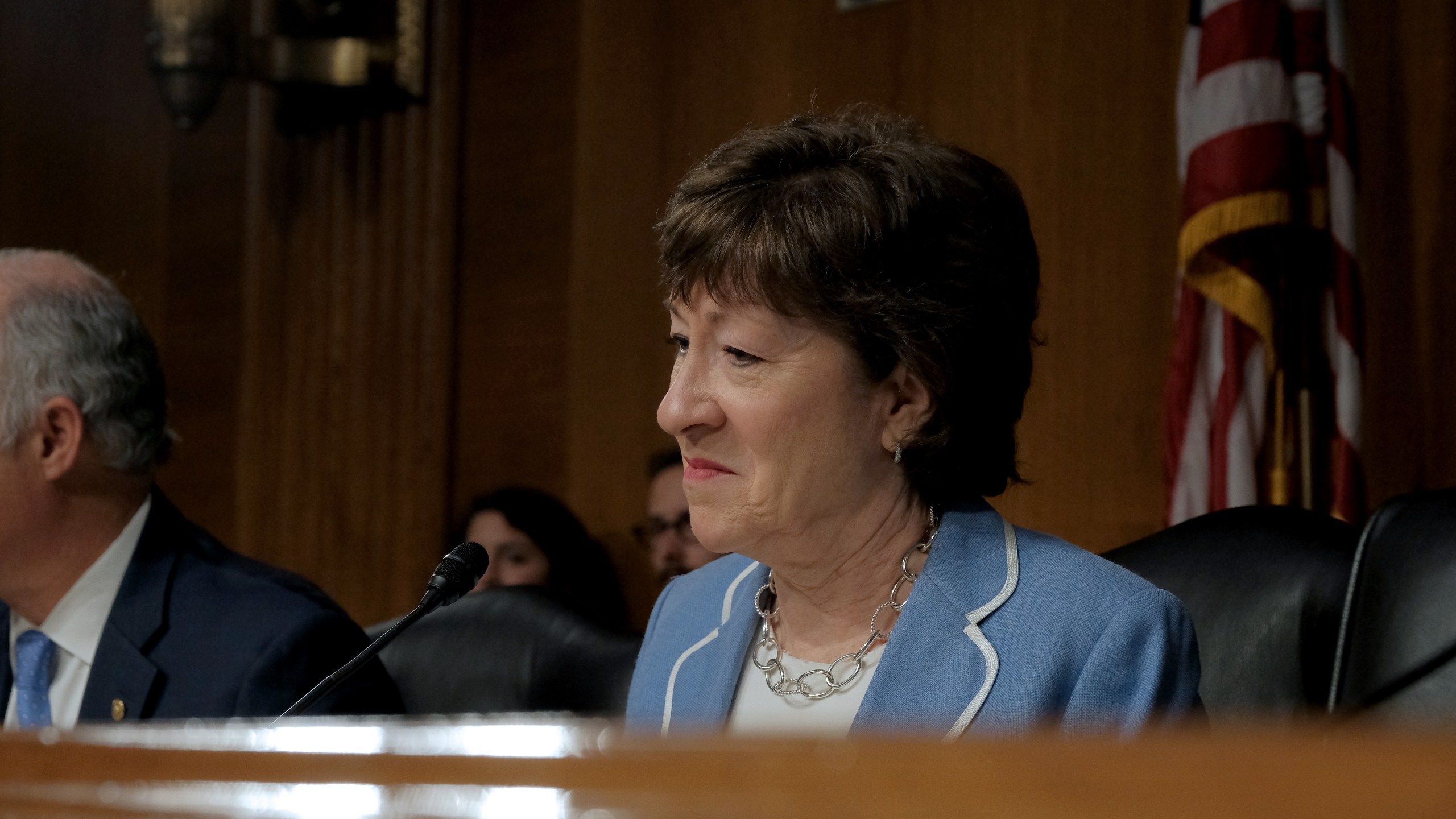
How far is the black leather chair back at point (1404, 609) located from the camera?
1.71 m

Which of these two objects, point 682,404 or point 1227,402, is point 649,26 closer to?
point 1227,402

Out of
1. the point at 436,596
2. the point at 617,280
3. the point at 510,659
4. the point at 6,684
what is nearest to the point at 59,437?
the point at 6,684

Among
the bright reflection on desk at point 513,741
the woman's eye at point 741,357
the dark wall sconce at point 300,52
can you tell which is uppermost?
the dark wall sconce at point 300,52

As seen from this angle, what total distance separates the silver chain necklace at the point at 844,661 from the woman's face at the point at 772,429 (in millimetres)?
89

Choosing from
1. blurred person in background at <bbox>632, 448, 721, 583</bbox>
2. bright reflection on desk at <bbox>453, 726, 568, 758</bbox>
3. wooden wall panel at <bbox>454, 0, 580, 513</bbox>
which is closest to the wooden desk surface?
bright reflection on desk at <bbox>453, 726, 568, 758</bbox>

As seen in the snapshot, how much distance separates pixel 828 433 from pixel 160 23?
125 inches

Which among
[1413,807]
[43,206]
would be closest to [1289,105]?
[1413,807]

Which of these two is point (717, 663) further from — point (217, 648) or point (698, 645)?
point (217, 648)

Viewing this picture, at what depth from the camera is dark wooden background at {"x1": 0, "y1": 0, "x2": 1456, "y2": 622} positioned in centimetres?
301

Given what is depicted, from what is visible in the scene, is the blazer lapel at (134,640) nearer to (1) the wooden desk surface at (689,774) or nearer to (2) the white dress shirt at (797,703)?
(2) the white dress shirt at (797,703)

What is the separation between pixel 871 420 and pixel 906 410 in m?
0.04

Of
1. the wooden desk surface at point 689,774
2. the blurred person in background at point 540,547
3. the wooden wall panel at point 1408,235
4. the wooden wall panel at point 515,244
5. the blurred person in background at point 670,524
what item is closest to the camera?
the wooden desk surface at point 689,774

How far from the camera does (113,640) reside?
2.07 m

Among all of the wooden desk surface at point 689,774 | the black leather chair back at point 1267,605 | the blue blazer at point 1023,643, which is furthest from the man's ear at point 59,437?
the wooden desk surface at point 689,774
